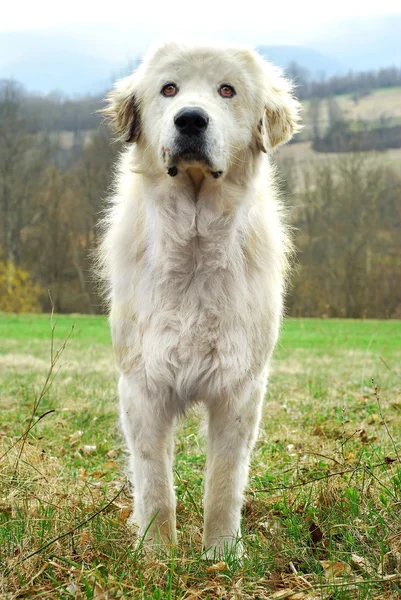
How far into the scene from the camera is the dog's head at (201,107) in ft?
9.67

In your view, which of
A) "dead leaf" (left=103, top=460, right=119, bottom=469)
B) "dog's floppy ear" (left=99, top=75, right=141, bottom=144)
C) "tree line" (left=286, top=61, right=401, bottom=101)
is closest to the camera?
"dog's floppy ear" (left=99, top=75, right=141, bottom=144)

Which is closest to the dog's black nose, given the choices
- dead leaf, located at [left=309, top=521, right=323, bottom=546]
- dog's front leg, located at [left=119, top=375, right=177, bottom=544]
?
dog's front leg, located at [left=119, top=375, right=177, bottom=544]

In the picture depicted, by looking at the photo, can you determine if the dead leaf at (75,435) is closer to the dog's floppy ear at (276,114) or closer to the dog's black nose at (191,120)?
the dog's floppy ear at (276,114)

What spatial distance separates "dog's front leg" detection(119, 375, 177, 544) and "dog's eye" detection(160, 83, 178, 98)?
1.38m

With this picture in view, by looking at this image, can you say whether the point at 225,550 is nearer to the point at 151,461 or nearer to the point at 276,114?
the point at 151,461

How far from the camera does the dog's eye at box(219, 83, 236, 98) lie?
3.16m

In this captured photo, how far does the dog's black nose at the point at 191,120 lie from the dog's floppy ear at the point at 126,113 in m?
0.62

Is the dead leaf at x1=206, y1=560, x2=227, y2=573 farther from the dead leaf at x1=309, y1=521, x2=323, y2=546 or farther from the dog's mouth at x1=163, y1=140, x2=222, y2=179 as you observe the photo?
the dog's mouth at x1=163, y1=140, x2=222, y2=179

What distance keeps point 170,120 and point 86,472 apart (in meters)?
2.32

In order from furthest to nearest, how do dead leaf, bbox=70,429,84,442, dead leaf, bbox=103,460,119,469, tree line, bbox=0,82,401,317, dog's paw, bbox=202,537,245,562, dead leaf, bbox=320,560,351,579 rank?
tree line, bbox=0,82,401,317
dead leaf, bbox=70,429,84,442
dead leaf, bbox=103,460,119,469
dog's paw, bbox=202,537,245,562
dead leaf, bbox=320,560,351,579

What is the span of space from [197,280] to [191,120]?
73cm

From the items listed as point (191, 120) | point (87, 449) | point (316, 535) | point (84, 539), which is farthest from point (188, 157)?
point (87, 449)

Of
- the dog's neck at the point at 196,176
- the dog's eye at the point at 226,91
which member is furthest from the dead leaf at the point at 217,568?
the dog's eye at the point at 226,91

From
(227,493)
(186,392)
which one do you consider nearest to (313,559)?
(227,493)
